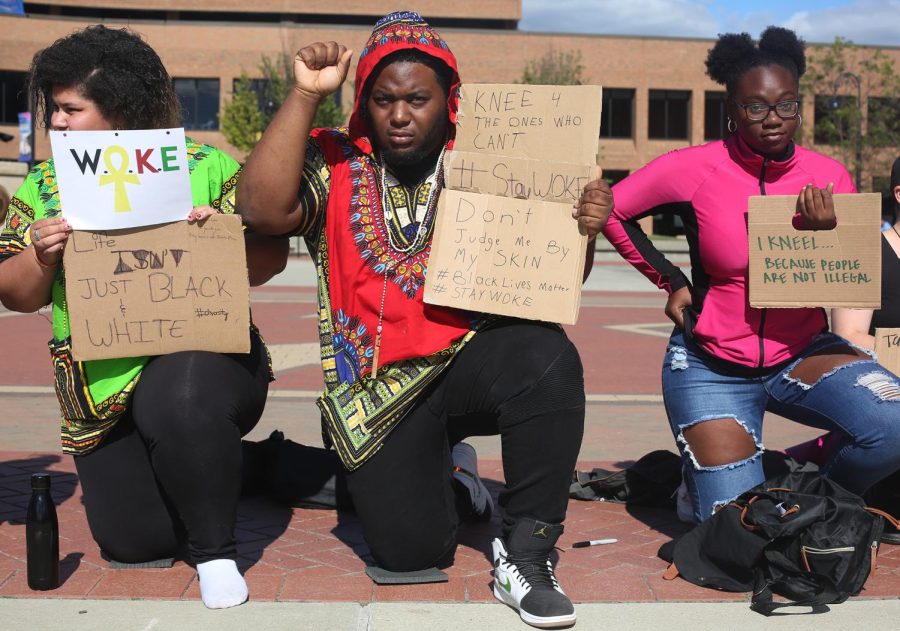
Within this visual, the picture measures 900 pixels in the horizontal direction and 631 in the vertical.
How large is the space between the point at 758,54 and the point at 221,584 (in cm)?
264

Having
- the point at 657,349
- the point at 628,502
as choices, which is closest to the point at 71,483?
the point at 628,502

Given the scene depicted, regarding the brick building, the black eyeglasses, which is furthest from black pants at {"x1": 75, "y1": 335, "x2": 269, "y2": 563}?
the brick building

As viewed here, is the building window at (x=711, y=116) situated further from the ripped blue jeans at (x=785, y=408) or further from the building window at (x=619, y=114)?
the ripped blue jeans at (x=785, y=408)

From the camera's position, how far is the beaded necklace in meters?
3.74

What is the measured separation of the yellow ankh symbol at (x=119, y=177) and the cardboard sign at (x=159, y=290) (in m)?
0.11

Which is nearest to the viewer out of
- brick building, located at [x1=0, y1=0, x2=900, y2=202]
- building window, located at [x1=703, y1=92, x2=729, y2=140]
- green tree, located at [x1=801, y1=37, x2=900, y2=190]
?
green tree, located at [x1=801, y1=37, x2=900, y2=190]

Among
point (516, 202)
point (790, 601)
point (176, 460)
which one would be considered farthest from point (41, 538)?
point (790, 601)

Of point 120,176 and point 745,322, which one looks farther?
point 745,322

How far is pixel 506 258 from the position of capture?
3736mm


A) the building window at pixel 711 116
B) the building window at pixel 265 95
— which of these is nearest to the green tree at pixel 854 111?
the building window at pixel 711 116

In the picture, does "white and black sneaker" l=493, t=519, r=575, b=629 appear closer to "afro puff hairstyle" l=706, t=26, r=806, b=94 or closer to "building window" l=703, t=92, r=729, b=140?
"afro puff hairstyle" l=706, t=26, r=806, b=94

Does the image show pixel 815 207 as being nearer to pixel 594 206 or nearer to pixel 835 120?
pixel 594 206

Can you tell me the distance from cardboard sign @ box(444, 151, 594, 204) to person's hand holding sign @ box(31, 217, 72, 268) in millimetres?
1234

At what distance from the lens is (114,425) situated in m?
3.77
